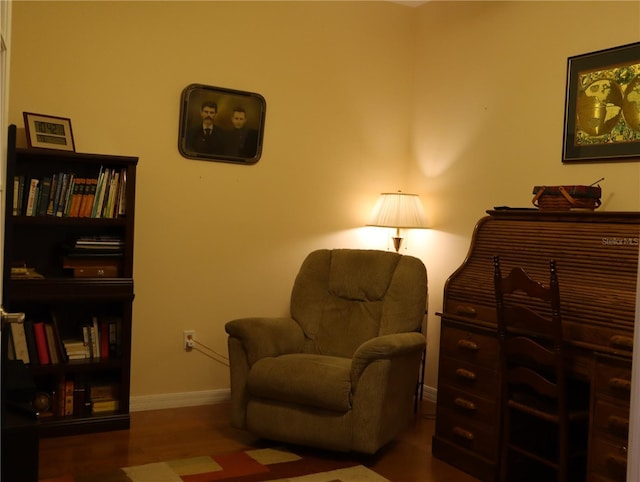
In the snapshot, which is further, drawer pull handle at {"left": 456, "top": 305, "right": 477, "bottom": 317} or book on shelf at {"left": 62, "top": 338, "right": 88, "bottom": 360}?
book on shelf at {"left": 62, "top": 338, "right": 88, "bottom": 360}

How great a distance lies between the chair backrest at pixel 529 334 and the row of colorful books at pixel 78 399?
207cm

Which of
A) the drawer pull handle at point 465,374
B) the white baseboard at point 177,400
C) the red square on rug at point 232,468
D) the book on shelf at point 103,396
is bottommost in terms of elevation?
the red square on rug at point 232,468

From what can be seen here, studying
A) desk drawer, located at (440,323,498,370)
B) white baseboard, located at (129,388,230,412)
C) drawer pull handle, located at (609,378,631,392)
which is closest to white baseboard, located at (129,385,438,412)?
white baseboard, located at (129,388,230,412)

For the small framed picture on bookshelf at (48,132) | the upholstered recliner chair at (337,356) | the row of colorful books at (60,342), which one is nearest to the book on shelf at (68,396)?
the row of colorful books at (60,342)

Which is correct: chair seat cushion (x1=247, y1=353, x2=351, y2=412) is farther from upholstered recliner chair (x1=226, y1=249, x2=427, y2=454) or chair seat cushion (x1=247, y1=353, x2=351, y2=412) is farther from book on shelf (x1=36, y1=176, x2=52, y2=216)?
book on shelf (x1=36, y1=176, x2=52, y2=216)

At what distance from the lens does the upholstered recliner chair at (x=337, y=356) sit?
122 inches

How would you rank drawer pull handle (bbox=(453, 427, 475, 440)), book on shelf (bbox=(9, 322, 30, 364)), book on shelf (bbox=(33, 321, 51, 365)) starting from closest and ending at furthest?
1. drawer pull handle (bbox=(453, 427, 475, 440))
2. book on shelf (bbox=(9, 322, 30, 364))
3. book on shelf (bbox=(33, 321, 51, 365))

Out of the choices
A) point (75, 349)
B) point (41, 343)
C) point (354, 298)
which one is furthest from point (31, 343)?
point (354, 298)

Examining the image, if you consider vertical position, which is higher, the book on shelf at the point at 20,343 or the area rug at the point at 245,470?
the book on shelf at the point at 20,343

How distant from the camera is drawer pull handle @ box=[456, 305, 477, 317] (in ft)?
10.4

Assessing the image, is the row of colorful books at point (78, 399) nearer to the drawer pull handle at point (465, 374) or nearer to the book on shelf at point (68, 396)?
the book on shelf at point (68, 396)

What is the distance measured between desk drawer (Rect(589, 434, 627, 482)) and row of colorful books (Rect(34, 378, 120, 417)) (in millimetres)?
2379

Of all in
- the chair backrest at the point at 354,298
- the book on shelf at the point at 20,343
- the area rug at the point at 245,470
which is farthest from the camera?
the chair backrest at the point at 354,298

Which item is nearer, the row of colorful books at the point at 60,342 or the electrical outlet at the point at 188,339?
the row of colorful books at the point at 60,342
